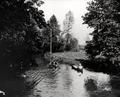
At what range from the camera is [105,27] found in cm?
3581

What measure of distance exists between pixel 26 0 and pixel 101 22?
9.61m

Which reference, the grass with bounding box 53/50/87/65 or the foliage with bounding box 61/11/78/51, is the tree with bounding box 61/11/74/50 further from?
the grass with bounding box 53/50/87/65

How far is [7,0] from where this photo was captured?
2888 centimetres

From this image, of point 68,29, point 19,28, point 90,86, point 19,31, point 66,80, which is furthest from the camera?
point 68,29

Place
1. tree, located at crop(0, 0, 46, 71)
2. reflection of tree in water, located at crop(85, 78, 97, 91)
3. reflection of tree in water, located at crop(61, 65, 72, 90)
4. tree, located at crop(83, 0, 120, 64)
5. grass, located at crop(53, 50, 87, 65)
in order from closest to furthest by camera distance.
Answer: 1. tree, located at crop(0, 0, 46, 71)
2. tree, located at crop(83, 0, 120, 64)
3. reflection of tree in water, located at crop(85, 78, 97, 91)
4. reflection of tree in water, located at crop(61, 65, 72, 90)
5. grass, located at crop(53, 50, 87, 65)

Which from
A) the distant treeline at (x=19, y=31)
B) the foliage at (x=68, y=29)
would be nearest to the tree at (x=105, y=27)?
the distant treeline at (x=19, y=31)

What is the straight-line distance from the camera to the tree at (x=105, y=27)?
3400 cm

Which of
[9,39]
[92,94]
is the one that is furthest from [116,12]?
[9,39]

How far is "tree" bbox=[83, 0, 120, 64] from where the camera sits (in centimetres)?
3400

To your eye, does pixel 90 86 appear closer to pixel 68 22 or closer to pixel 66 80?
pixel 66 80

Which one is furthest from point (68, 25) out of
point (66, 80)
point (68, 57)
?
point (66, 80)

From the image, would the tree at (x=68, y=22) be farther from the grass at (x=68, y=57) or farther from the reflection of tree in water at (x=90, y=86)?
the reflection of tree in water at (x=90, y=86)

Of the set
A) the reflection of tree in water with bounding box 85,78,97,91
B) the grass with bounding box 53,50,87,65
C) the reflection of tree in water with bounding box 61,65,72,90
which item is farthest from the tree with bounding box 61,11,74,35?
the reflection of tree in water with bounding box 85,78,97,91

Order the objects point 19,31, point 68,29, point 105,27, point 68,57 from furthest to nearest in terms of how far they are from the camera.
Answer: point 68,29 → point 68,57 → point 105,27 → point 19,31
